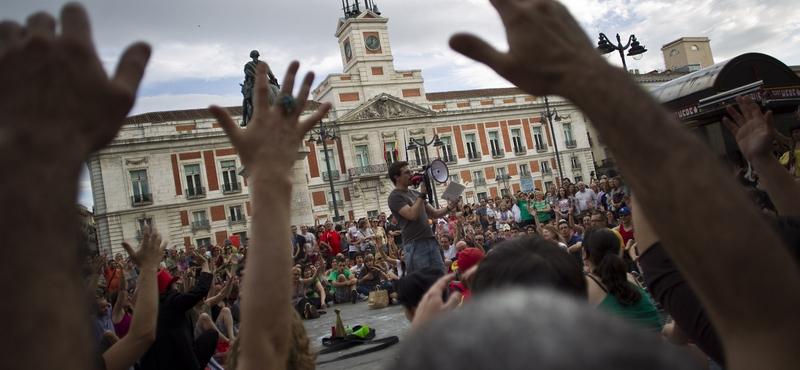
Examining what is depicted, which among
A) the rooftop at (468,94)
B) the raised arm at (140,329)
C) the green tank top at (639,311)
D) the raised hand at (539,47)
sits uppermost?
the rooftop at (468,94)

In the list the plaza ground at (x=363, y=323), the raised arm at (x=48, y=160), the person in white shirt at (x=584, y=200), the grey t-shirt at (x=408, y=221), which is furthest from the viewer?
the person in white shirt at (x=584, y=200)

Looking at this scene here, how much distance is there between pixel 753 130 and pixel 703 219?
5.88ft

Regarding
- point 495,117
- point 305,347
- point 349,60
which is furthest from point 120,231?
point 305,347

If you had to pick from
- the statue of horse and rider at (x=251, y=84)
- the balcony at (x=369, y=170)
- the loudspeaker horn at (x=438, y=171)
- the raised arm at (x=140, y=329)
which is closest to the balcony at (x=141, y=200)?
the balcony at (x=369, y=170)

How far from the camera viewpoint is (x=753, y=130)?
7.58 ft

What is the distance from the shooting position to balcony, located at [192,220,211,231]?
39.2 meters

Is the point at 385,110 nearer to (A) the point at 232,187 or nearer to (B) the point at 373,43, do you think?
(B) the point at 373,43

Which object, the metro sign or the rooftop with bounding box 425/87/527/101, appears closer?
the metro sign

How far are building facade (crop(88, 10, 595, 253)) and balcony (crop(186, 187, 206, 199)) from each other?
7 centimetres

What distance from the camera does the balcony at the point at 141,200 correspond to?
124ft

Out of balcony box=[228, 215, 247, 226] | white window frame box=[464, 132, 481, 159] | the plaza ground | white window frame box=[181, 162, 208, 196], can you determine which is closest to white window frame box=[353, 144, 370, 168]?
white window frame box=[464, 132, 481, 159]

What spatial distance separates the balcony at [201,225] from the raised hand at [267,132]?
40037 mm

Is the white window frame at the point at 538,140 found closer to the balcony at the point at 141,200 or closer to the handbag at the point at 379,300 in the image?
the balcony at the point at 141,200

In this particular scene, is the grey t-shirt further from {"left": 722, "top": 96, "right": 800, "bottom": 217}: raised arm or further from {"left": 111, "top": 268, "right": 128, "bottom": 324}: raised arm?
{"left": 722, "top": 96, "right": 800, "bottom": 217}: raised arm
